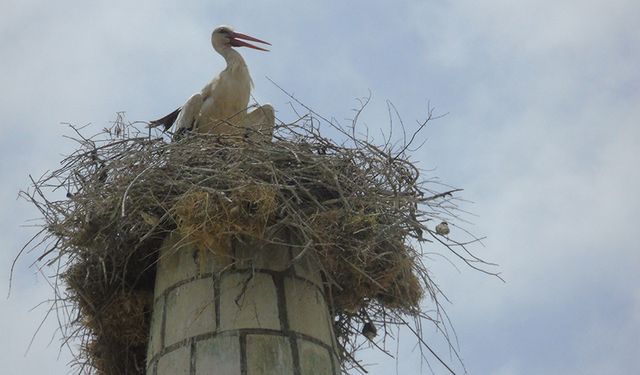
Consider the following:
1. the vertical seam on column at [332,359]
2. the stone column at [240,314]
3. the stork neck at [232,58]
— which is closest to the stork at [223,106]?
the stork neck at [232,58]

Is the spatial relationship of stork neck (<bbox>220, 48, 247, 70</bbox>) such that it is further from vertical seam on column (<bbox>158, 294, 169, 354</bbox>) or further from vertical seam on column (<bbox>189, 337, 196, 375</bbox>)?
vertical seam on column (<bbox>189, 337, 196, 375</bbox>)

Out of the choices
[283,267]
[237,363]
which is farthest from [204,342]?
[283,267]

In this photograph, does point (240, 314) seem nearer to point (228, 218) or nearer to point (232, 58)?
point (228, 218)

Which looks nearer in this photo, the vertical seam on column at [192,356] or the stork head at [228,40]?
the vertical seam on column at [192,356]

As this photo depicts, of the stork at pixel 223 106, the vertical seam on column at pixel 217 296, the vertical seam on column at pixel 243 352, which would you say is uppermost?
the stork at pixel 223 106

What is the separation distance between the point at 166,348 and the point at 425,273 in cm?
143

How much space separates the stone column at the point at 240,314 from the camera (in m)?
4.33

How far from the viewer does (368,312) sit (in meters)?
5.53

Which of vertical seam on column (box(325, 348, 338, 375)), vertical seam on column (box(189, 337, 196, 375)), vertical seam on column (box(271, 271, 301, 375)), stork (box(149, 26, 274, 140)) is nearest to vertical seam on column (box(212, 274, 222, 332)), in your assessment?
vertical seam on column (box(189, 337, 196, 375))

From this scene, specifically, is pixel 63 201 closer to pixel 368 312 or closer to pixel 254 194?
pixel 254 194

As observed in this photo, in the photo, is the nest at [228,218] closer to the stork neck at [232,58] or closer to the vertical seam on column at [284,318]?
the vertical seam on column at [284,318]

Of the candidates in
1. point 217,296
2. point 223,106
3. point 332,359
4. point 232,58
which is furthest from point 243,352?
point 232,58

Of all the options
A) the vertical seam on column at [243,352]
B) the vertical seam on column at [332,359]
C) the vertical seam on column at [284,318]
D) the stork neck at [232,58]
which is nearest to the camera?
the vertical seam on column at [243,352]

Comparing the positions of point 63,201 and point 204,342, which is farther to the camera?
point 63,201
